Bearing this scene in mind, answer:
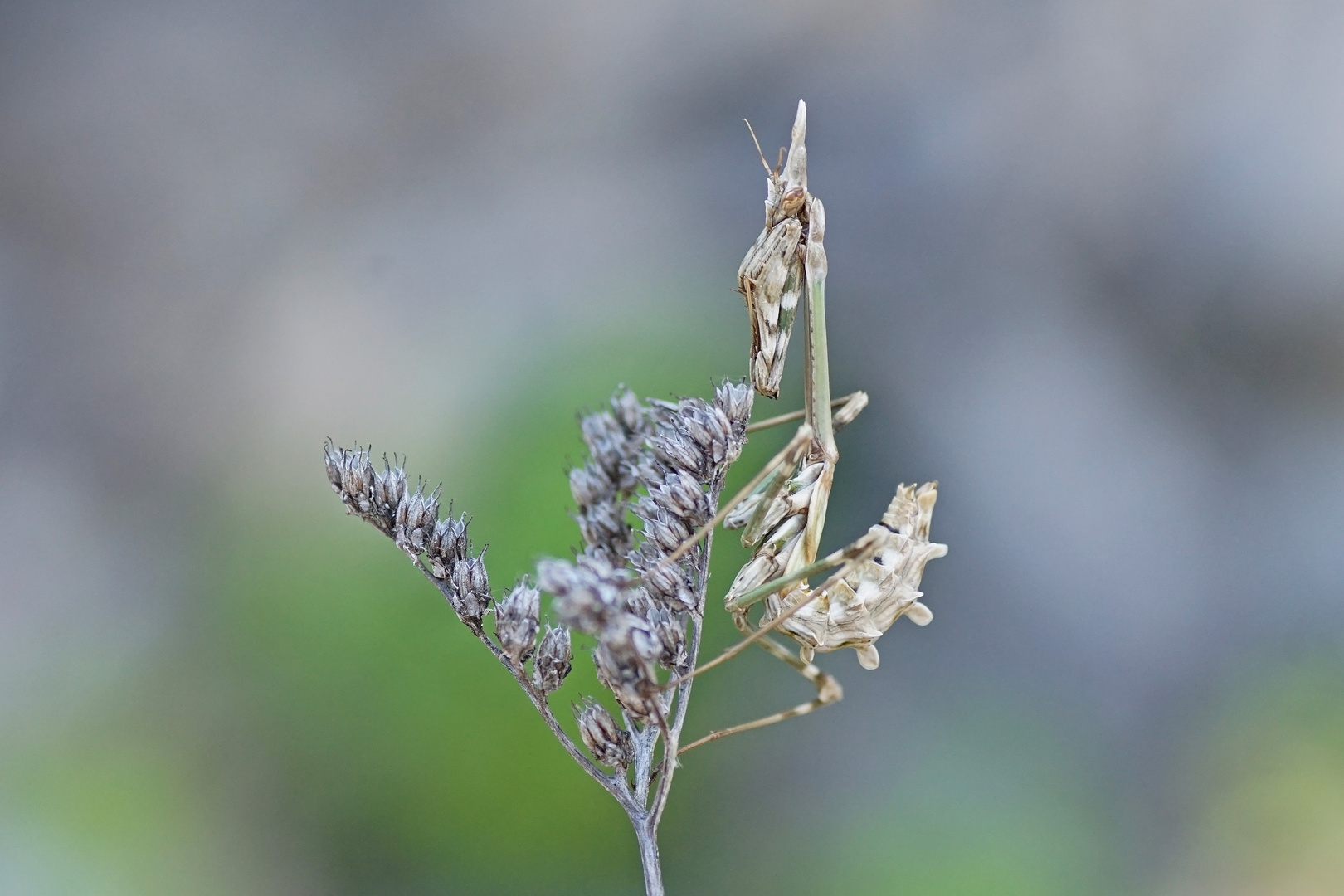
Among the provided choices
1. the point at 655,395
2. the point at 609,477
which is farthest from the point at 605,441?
the point at 655,395

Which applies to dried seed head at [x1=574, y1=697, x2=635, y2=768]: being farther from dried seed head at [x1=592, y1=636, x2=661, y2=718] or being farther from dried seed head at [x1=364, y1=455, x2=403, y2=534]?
dried seed head at [x1=364, y1=455, x2=403, y2=534]

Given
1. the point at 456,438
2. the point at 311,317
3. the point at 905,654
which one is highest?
the point at 311,317

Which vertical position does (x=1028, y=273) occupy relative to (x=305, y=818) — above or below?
above

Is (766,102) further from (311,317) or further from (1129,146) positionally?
(311,317)

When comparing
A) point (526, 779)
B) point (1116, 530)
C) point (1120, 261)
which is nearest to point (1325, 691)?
point (1116, 530)

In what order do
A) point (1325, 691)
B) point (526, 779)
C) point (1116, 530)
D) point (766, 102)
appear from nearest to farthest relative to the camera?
point (526, 779) → point (1325, 691) → point (1116, 530) → point (766, 102)

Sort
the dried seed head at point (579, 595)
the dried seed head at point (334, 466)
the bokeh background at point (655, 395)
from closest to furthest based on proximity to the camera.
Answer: the dried seed head at point (579, 595)
the dried seed head at point (334, 466)
the bokeh background at point (655, 395)

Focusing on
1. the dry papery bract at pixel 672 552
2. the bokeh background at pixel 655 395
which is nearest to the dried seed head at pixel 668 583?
the dry papery bract at pixel 672 552

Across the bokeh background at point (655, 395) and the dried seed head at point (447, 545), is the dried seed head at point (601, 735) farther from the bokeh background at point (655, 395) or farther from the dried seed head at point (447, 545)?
the bokeh background at point (655, 395)
